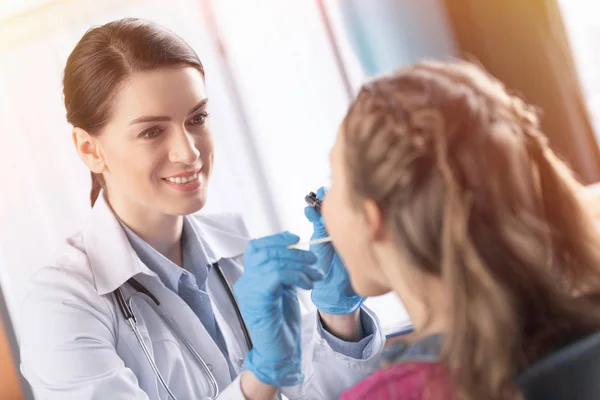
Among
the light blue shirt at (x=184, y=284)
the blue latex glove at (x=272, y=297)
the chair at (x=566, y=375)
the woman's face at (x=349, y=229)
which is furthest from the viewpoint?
the light blue shirt at (x=184, y=284)

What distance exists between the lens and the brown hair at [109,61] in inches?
47.6

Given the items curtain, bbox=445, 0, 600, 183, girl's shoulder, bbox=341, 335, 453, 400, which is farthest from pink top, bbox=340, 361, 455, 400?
curtain, bbox=445, 0, 600, 183

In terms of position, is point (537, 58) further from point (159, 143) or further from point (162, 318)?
point (162, 318)

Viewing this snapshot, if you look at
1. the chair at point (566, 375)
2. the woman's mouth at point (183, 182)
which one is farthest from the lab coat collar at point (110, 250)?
the chair at point (566, 375)

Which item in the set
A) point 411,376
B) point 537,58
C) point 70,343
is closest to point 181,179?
point 70,343

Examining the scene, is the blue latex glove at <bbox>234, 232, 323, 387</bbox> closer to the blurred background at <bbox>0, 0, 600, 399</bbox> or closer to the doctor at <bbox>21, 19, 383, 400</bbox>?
the doctor at <bbox>21, 19, 383, 400</bbox>

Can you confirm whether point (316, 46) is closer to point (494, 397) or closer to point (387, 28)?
point (387, 28)

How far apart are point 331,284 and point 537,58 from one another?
861mm

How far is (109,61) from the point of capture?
1.21 meters

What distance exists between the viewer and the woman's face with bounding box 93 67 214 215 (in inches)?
47.6

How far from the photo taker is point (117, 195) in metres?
1.32

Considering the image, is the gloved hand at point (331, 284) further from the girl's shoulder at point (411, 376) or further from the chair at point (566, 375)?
the chair at point (566, 375)

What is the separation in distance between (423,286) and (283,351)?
365 mm

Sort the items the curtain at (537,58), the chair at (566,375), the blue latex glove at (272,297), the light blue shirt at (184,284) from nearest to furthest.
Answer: the chair at (566,375), the blue latex glove at (272,297), the light blue shirt at (184,284), the curtain at (537,58)
